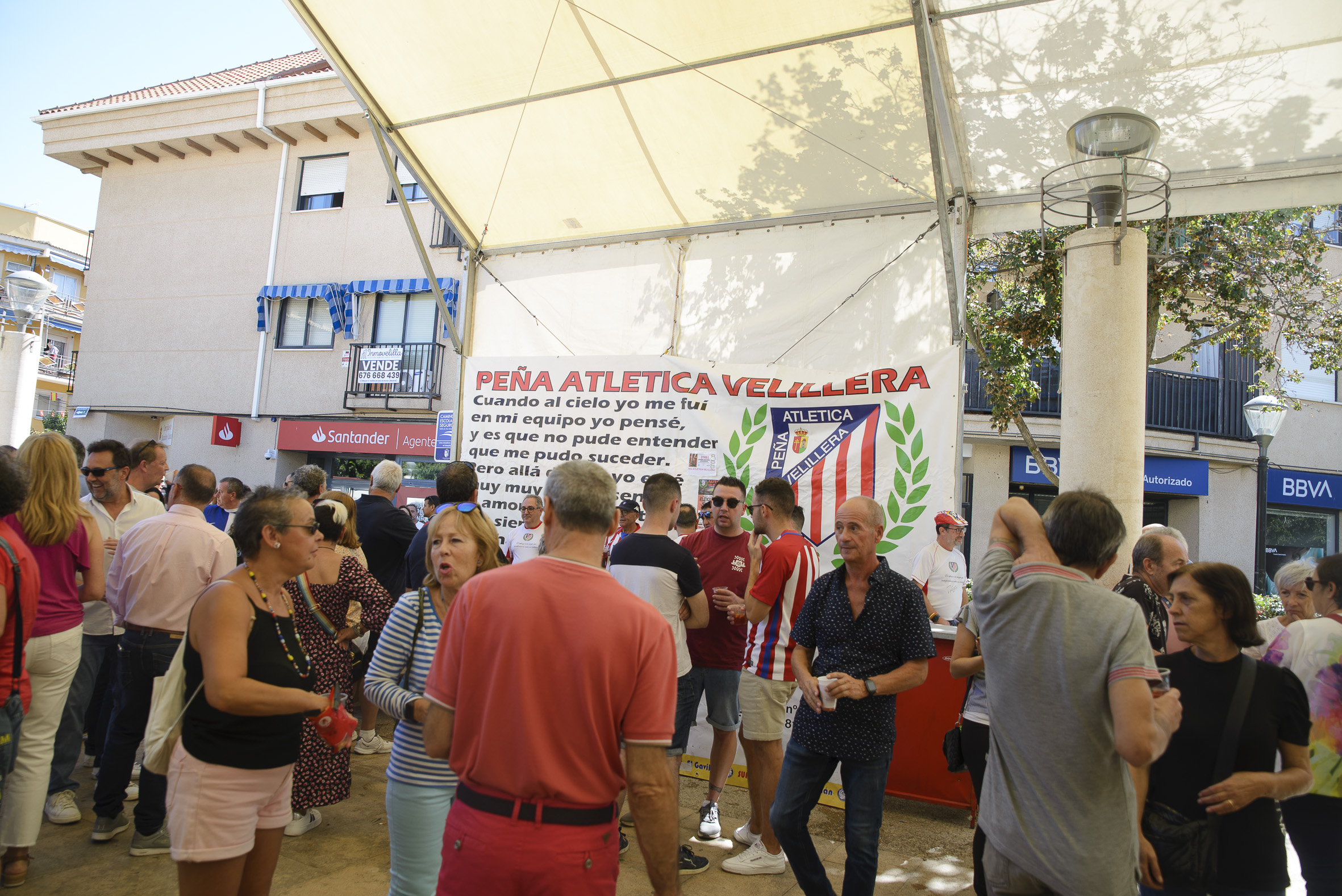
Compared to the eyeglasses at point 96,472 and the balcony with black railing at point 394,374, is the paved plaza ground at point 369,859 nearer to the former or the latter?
the eyeglasses at point 96,472

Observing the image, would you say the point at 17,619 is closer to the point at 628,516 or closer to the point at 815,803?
the point at 815,803

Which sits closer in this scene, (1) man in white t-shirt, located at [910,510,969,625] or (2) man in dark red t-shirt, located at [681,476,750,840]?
(2) man in dark red t-shirt, located at [681,476,750,840]

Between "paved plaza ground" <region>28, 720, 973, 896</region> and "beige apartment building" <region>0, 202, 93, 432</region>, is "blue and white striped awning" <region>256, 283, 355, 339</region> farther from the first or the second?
"beige apartment building" <region>0, 202, 93, 432</region>

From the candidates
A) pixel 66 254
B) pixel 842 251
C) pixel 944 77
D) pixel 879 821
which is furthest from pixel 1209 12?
pixel 66 254

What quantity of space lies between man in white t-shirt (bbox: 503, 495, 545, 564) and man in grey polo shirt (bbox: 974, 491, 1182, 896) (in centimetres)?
448

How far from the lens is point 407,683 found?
278 cm

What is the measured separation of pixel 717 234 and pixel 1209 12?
335 centimetres

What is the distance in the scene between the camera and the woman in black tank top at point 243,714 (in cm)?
245

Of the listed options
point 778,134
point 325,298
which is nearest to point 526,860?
point 778,134

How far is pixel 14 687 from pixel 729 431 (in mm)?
4336

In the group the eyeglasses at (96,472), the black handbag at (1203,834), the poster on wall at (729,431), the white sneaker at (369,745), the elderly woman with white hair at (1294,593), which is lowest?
the white sneaker at (369,745)

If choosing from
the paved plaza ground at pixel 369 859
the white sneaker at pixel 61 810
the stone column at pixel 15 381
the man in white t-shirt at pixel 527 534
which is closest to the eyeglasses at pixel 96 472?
the white sneaker at pixel 61 810

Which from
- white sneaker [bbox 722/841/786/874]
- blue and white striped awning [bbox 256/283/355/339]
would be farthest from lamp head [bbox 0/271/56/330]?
white sneaker [bbox 722/841/786/874]

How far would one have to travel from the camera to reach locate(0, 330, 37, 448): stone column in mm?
10008
